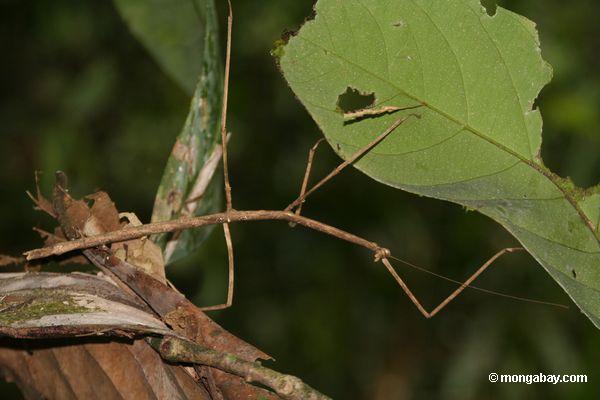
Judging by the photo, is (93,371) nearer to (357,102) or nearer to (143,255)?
(143,255)

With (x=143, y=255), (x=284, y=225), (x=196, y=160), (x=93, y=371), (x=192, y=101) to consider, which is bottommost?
(x=284, y=225)

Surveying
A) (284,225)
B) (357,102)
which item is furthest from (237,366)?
(284,225)

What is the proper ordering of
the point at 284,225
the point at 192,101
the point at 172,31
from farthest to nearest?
the point at 284,225 → the point at 172,31 → the point at 192,101

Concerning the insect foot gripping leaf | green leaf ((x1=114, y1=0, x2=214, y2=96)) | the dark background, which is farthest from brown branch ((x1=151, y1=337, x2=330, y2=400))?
the dark background

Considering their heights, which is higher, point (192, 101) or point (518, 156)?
point (192, 101)

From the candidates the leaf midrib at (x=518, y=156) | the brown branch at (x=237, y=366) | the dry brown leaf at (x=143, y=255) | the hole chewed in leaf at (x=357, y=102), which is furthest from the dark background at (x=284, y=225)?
the brown branch at (x=237, y=366)

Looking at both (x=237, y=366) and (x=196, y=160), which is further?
(x=196, y=160)

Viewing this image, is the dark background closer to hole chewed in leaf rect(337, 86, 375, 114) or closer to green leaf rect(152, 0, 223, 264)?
hole chewed in leaf rect(337, 86, 375, 114)

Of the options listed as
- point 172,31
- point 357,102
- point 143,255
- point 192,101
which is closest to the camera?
point 143,255
